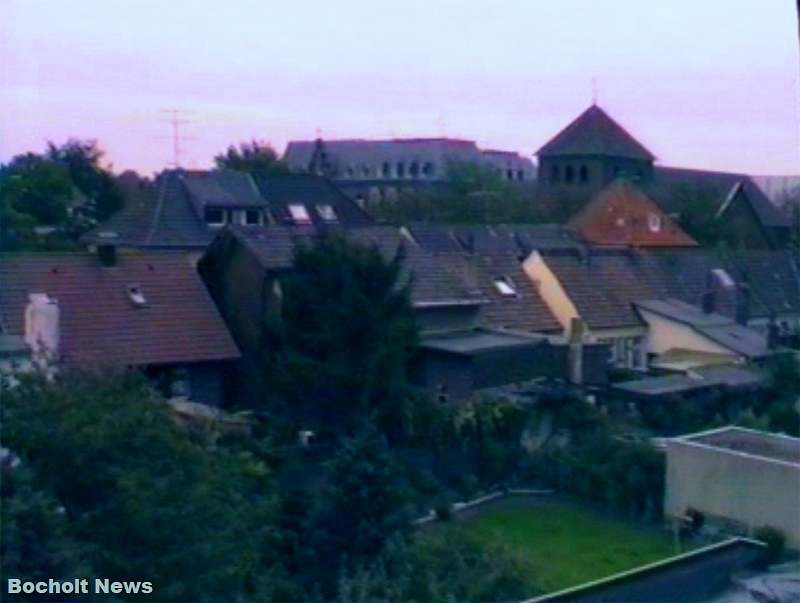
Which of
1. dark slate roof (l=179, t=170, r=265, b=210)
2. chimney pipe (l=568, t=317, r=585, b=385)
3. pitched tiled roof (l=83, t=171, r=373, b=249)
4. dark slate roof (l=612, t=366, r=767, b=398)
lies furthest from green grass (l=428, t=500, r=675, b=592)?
dark slate roof (l=179, t=170, r=265, b=210)

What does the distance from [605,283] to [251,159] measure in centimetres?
944

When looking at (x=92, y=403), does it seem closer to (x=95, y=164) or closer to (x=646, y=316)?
(x=646, y=316)

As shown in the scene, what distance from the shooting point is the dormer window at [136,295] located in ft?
30.2

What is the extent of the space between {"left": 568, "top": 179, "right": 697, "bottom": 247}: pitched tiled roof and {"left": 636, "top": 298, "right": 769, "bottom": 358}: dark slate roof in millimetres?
2632

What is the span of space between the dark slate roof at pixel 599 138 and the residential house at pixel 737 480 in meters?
10.2

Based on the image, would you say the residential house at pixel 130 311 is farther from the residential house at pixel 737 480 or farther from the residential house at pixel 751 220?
the residential house at pixel 751 220

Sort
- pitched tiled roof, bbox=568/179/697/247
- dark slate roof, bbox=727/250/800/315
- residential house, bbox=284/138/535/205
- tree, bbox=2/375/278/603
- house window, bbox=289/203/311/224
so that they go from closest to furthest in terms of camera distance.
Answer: tree, bbox=2/375/278/603
dark slate roof, bbox=727/250/800/315
pitched tiled roof, bbox=568/179/697/247
house window, bbox=289/203/311/224
residential house, bbox=284/138/535/205

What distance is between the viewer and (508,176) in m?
22.3

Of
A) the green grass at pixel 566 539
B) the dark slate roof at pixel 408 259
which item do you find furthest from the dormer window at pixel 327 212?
the green grass at pixel 566 539

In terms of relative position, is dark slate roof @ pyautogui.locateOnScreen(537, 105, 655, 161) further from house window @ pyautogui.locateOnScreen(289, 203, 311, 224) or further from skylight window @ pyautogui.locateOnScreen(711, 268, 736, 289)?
skylight window @ pyautogui.locateOnScreen(711, 268, 736, 289)

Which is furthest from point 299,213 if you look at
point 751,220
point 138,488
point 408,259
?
point 138,488

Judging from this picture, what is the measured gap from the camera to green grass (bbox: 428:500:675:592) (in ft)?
19.6

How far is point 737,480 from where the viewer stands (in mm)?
6582

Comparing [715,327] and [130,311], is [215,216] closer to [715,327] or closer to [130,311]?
[130,311]
